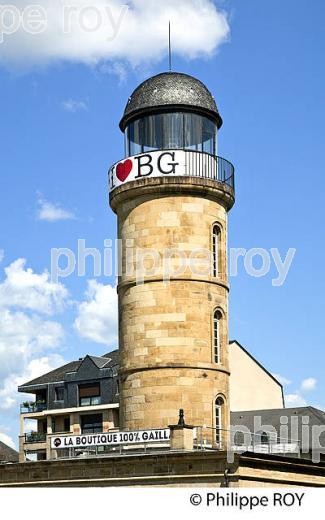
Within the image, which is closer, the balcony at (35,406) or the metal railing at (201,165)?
the metal railing at (201,165)

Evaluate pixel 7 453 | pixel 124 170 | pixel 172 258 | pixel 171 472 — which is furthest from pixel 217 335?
pixel 7 453

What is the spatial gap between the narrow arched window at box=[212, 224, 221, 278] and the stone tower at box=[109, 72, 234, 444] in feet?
0.12

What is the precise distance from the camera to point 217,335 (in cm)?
3241

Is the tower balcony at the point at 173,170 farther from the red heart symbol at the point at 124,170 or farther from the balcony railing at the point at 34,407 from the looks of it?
the balcony railing at the point at 34,407

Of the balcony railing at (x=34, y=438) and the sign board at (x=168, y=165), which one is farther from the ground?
the sign board at (x=168, y=165)

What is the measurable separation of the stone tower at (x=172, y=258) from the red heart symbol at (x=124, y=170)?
0.04m

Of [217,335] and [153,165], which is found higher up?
[153,165]

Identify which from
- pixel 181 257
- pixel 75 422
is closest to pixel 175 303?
pixel 181 257

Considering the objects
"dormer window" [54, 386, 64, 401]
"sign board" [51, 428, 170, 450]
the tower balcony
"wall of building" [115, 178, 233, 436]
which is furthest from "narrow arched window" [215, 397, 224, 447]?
"dormer window" [54, 386, 64, 401]

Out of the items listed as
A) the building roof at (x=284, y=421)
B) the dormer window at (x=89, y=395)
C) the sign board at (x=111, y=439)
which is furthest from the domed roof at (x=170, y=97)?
the dormer window at (x=89, y=395)

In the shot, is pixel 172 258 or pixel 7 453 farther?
pixel 7 453

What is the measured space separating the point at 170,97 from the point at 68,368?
52.4 metres

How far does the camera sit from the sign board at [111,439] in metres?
28.7

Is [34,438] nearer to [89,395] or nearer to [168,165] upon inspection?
[89,395]
